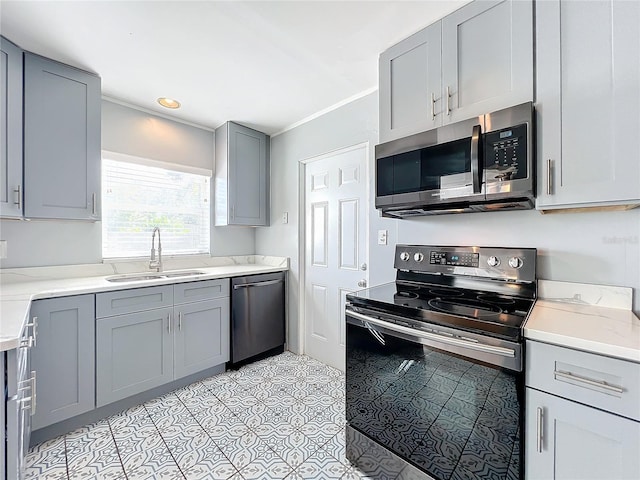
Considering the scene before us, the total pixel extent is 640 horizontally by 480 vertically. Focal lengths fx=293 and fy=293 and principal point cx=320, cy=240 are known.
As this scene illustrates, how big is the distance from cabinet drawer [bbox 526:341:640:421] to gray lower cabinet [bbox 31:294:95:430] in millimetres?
2378

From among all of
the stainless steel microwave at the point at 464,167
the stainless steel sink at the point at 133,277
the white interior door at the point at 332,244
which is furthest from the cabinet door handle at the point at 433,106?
the stainless steel sink at the point at 133,277

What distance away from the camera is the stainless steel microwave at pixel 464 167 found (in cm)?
131

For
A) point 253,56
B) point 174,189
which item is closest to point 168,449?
point 174,189

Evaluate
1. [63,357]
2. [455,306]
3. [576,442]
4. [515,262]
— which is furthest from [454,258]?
[63,357]

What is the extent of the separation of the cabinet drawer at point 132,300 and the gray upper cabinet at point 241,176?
1009mm

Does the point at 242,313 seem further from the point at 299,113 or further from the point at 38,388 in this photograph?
the point at 299,113

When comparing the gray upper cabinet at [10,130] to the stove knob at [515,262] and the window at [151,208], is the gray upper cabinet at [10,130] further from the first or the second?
the stove knob at [515,262]

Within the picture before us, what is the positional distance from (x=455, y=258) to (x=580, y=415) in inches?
36.2

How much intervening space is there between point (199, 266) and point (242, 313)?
2.46 ft

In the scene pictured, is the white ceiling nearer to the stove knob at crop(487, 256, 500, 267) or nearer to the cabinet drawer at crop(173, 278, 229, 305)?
the stove knob at crop(487, 256, 500, 267)

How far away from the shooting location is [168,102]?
2.54m

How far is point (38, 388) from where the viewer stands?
5.56ft

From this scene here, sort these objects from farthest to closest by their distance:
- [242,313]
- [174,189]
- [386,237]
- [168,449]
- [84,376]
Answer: [174,189]
[242,313]
[386,237]
[84,376]
[168,449]

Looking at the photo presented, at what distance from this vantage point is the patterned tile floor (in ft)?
5.04
